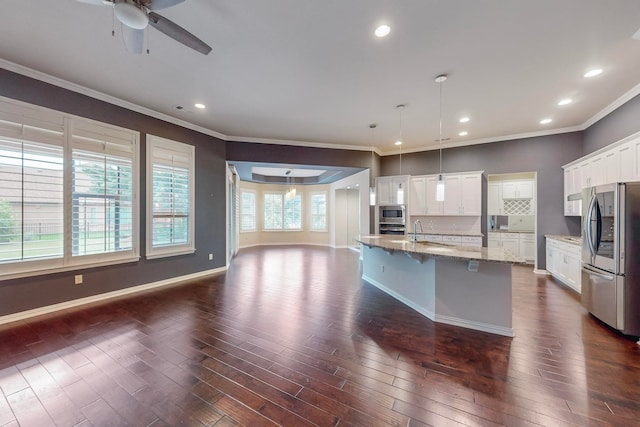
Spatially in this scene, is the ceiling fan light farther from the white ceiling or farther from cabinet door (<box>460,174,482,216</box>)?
cabinet door (<box>460,174,482,216</box>)

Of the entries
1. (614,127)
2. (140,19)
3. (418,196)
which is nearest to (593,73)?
(614,127)

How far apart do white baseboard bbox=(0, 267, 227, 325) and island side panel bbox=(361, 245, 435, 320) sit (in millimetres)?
3456

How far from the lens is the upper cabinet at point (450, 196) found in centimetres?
604

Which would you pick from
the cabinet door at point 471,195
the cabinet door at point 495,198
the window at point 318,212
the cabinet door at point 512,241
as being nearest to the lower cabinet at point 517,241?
the cabinet door at point 512,241

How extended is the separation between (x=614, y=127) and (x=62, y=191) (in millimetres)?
8371

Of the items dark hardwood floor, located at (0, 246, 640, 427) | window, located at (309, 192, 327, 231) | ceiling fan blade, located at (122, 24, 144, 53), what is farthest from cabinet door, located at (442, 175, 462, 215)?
ceiling fan blade, located at (122, 24, 144, 53)

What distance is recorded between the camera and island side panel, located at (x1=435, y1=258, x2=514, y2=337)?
2814 millimetres

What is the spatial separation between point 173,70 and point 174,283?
3572 mm

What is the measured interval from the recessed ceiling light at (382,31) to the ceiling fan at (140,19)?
1.60 m

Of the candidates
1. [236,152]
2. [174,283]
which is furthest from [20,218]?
[236,152]

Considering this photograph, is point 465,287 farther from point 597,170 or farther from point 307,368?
point 597,170

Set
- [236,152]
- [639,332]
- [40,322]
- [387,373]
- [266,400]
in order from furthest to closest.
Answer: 1. [236,152]
2. [40,322]
3. [639,332]
4. [387,373]
5. [266,400]

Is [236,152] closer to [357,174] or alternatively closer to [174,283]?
[174,283]

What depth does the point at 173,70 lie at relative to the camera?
10.3ft
